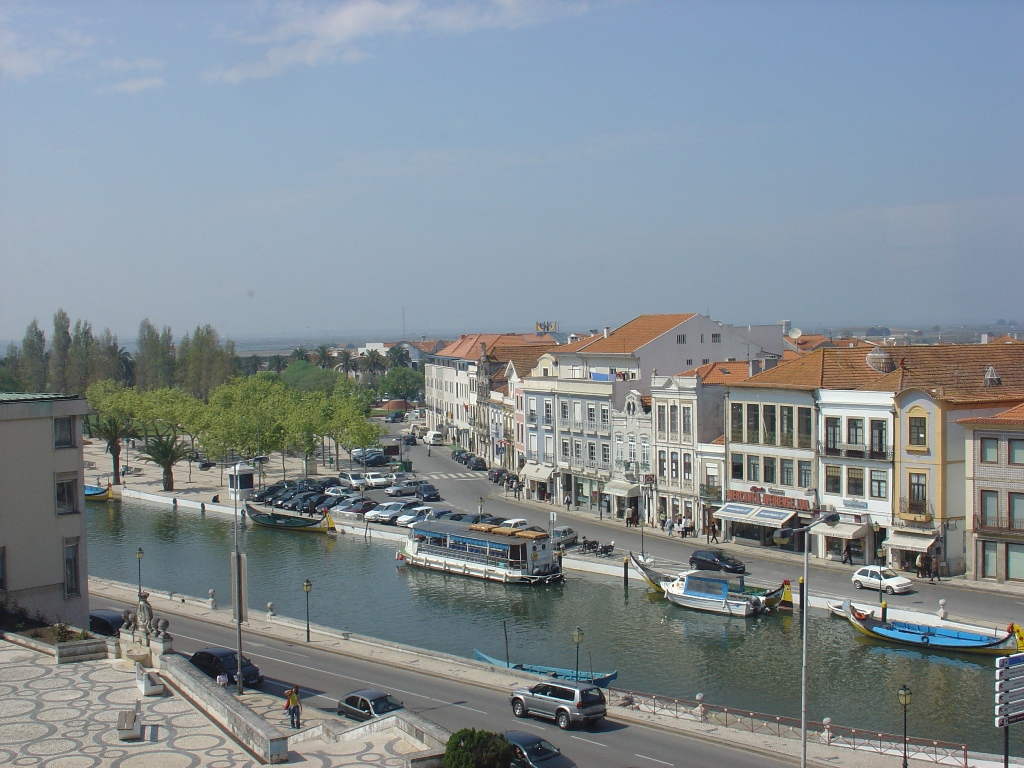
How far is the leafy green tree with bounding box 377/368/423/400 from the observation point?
532ft

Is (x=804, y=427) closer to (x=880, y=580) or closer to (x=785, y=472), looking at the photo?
(x=785, y=472)

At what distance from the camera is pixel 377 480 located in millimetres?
78562

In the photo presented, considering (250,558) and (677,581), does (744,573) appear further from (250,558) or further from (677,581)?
(250,558)

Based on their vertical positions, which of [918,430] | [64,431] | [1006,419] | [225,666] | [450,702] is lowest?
[450,702]

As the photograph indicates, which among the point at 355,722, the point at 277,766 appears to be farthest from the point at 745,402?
the point at 277,766

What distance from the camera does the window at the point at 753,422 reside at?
54969 mm

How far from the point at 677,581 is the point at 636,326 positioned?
30.2 metres

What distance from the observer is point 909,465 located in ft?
Answer: 155

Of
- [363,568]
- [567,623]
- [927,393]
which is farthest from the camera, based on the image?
[363,568]

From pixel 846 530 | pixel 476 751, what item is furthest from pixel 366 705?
pixel 846 530

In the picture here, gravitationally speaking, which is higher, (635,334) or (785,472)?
(635,334)

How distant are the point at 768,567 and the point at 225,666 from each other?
87.6ft

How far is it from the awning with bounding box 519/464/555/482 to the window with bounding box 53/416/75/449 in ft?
127

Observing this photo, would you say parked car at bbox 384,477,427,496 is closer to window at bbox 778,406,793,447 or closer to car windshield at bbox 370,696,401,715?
window at bbox 778,406,793,447
